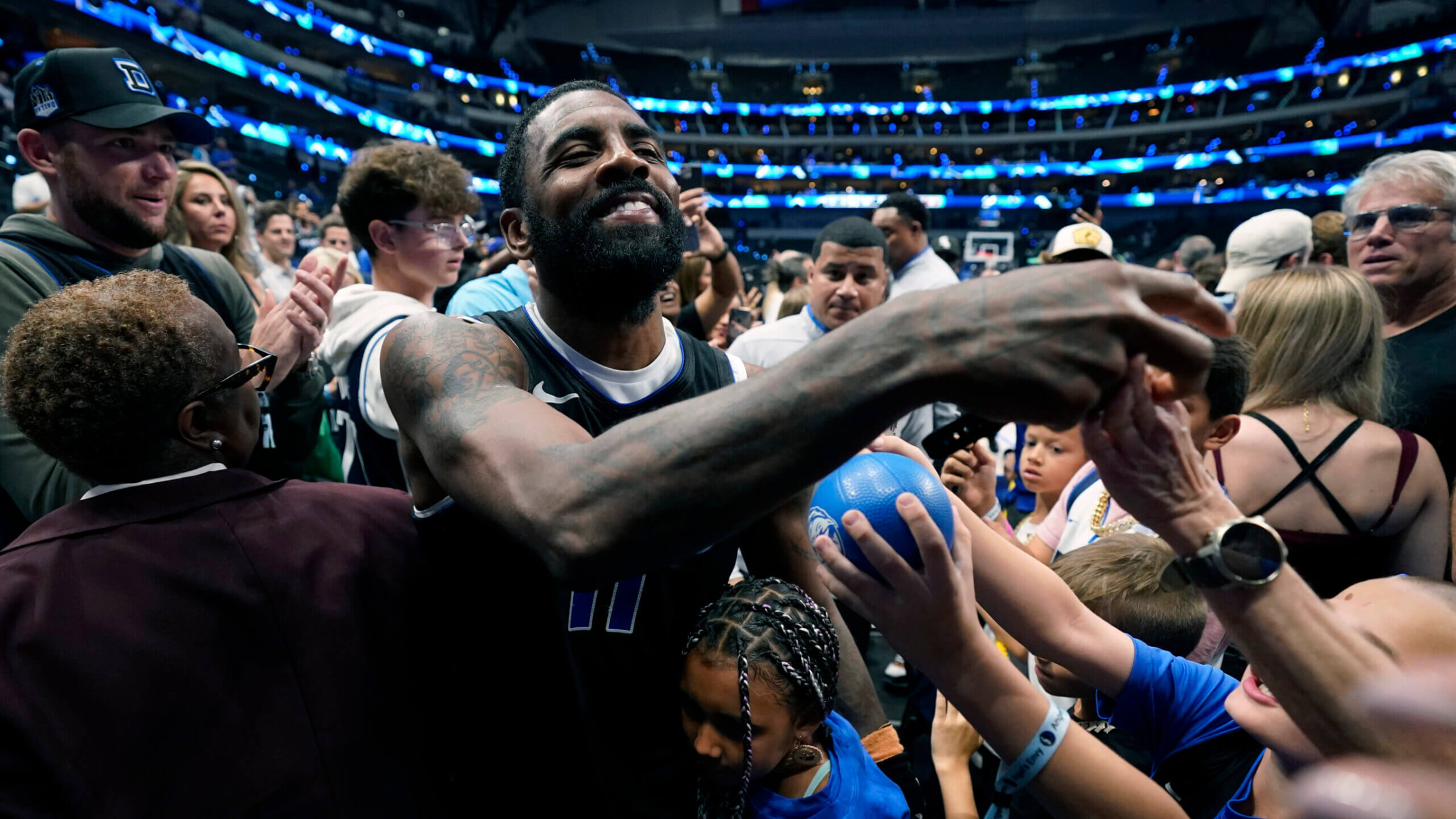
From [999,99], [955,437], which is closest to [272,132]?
[955,437]

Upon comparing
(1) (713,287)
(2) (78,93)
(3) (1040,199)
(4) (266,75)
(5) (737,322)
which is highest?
(2) (78,93)

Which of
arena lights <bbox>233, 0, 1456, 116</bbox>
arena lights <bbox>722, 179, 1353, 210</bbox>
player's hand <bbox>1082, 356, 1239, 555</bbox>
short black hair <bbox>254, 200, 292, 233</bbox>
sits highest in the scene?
player's hand <bbox>1082, 356, 1239, 555</bbox>

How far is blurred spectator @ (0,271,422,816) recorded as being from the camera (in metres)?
1.26

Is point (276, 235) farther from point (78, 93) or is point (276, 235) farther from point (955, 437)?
point (955, 437)

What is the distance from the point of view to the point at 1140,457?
115 cm

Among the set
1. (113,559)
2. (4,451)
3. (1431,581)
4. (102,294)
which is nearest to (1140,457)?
(1431,581)

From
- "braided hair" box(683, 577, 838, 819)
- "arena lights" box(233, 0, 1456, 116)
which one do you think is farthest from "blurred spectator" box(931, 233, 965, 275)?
"arena lights" box(233, 0, 1456, 116)

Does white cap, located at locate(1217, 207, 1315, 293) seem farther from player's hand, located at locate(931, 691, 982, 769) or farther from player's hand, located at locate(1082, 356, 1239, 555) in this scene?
player's hand, located at locate(1082, 356, 1239, 555)

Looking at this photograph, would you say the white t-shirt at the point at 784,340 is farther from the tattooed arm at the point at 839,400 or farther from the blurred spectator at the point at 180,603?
the tattooed arm at the point at 839,400

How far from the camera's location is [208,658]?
1340 mm

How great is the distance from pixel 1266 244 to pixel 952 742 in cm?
309

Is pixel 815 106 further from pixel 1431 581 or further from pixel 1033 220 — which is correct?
pixel 1431 581

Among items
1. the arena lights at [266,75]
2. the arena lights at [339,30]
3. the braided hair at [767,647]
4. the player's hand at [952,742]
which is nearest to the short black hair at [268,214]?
the braided hair at [767,647]

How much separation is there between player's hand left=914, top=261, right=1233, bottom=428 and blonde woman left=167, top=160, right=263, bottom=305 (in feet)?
13.7
